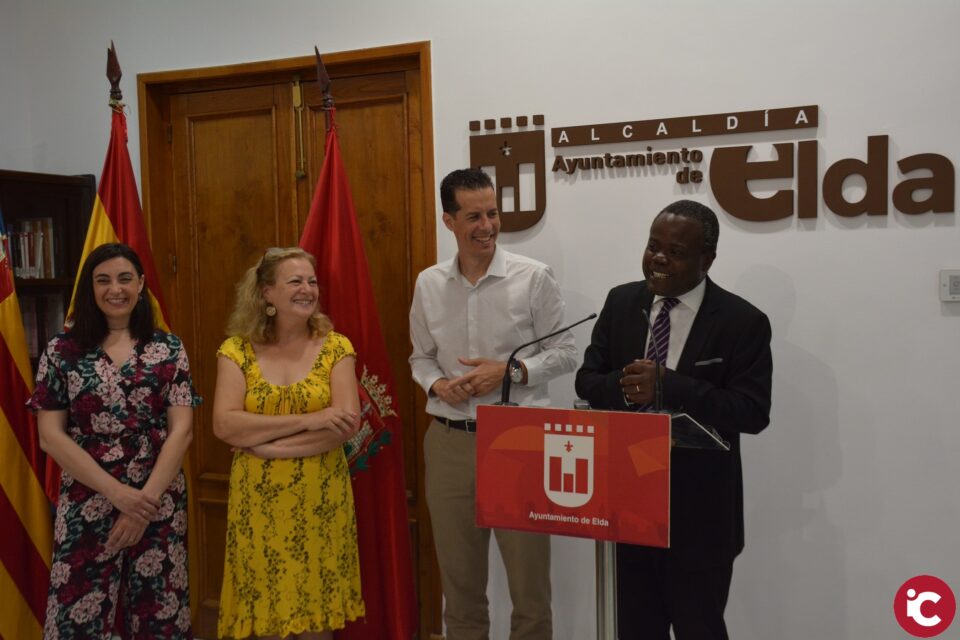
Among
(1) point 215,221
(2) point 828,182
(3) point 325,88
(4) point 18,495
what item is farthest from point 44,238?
(2) point 828,182

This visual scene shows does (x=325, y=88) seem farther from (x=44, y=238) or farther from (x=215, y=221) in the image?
(x=44, y=238)

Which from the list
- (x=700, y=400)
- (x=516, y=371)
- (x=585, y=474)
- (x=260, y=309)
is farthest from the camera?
(x=260, y=309)

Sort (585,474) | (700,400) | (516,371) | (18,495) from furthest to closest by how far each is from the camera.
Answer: (18,495), (516,371), (700,400), (585,474)

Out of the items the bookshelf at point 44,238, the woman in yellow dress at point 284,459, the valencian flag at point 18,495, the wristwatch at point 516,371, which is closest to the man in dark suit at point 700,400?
the wristwatch at point 516,371

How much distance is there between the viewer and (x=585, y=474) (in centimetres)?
136

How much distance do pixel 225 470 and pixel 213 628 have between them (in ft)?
2.13

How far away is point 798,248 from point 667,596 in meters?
1.23

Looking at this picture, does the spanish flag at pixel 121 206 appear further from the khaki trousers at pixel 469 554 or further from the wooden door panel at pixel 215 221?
the khaki trousers at pixel 469 554

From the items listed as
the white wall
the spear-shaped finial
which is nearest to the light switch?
the white wall

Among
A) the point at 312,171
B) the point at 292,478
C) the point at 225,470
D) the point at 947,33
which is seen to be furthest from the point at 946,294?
the point at 225,470

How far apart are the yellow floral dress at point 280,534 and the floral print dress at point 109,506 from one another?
0.62ft

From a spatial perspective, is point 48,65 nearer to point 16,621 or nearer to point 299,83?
point 299,83

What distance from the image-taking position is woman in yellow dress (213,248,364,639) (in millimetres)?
2355

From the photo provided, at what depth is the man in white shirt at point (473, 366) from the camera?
2377 millimetres
